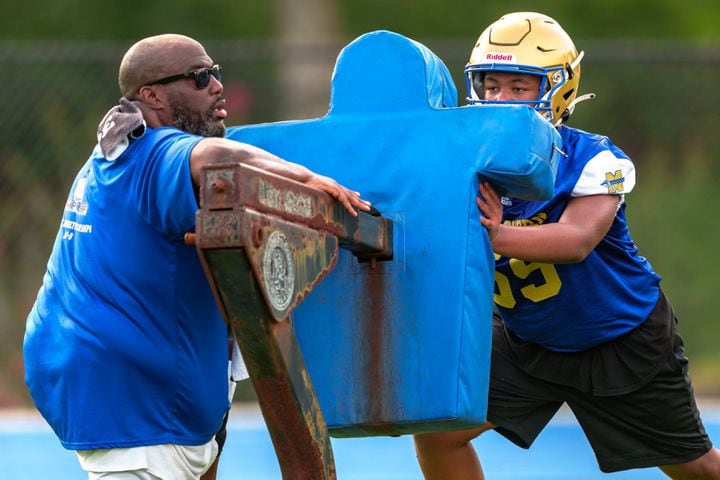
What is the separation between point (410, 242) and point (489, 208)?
255 mm

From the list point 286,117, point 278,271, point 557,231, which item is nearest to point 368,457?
point 286,117

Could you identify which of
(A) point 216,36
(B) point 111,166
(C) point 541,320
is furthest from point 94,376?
(A) point 216,36

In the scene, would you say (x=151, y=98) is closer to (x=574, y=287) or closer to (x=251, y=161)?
(x=251, y=161)

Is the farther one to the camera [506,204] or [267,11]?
[267,11]

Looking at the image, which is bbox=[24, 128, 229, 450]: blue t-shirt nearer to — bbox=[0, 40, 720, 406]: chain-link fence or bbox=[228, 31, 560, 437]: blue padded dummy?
bbox=[228, 31, 560, 437]: blue padded dummy

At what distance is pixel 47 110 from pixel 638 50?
469 centimetres

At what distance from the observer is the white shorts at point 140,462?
3.97 metres

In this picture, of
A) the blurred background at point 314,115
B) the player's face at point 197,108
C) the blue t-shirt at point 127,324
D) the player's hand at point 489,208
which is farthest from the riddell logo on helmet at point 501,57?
the blurred background at point 314,115

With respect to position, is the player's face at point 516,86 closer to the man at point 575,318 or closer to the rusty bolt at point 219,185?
the man at point 575,318

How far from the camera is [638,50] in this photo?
11.2m

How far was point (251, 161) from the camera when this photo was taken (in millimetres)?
3689

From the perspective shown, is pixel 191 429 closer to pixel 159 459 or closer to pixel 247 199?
pixel 159 459

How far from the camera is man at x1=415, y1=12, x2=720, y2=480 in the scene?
4.64m

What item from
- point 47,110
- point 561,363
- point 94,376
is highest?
point 94,376
